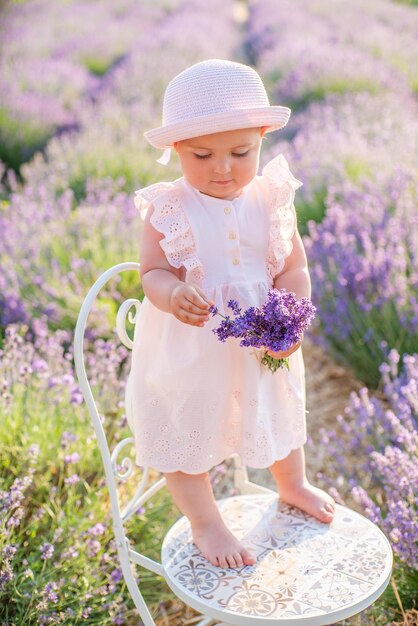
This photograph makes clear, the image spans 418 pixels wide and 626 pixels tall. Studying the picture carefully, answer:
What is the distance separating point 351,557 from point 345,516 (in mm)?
186

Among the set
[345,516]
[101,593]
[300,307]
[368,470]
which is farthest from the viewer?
[368,470]


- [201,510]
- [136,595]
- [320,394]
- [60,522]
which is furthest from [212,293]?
[320,394]

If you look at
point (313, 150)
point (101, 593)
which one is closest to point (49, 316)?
point (101, 593)

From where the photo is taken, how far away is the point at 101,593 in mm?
2104

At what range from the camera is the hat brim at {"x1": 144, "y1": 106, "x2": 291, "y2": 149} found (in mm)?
1592

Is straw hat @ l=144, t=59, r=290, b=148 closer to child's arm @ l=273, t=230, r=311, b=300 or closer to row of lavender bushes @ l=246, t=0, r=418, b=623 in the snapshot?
child's arm @ l=273, t=230, r=311, b=300

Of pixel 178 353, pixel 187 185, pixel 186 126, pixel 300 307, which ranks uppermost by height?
pixel 186 126

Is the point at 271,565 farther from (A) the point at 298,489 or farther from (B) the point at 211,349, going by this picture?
(B) the point at 211,349

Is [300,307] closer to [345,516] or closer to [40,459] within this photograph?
[345,516]

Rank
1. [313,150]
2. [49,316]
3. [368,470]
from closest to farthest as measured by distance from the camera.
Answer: [368,470], [49,316], [313,150]

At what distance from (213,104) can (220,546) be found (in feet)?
3.25

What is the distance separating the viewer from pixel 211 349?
5.77 feet

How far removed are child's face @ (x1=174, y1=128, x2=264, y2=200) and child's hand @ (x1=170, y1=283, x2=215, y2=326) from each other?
264 millimetres

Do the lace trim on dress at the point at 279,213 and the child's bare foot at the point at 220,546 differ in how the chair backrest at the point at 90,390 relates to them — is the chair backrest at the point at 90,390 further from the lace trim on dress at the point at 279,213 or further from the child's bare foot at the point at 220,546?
the lace trim on dress at the point at 279,213
